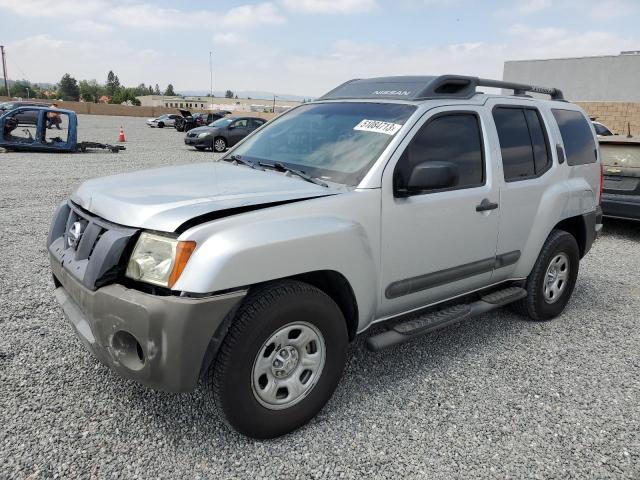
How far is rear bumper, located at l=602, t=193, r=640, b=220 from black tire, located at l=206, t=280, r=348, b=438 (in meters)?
6.35

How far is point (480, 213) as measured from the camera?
11.8 ft

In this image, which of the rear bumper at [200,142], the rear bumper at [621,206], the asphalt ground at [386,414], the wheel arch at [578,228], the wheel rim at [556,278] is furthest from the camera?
the rear bumper at [200,142]

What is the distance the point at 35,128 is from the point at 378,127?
16.5 meters

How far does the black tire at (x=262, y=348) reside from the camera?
247 cm

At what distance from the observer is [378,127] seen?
3301 mm

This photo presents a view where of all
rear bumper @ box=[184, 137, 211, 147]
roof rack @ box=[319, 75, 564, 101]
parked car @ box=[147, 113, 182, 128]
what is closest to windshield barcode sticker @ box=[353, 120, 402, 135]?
roof rack @ box=[319, 75, 564, 101]

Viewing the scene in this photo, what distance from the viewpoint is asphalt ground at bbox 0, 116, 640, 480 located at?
2580mm

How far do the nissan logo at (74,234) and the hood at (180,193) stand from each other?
120mm

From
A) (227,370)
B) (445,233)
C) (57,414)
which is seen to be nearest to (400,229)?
(445,233)

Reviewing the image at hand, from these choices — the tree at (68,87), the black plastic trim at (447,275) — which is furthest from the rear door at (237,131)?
the tree at (68,87)

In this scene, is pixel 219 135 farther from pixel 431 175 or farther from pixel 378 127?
pixel 431 175

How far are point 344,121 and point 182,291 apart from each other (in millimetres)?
1812

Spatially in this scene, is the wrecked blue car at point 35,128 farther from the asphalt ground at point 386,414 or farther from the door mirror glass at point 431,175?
the door mirror glass at point 431,175

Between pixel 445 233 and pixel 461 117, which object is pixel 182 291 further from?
pixel 461 117
